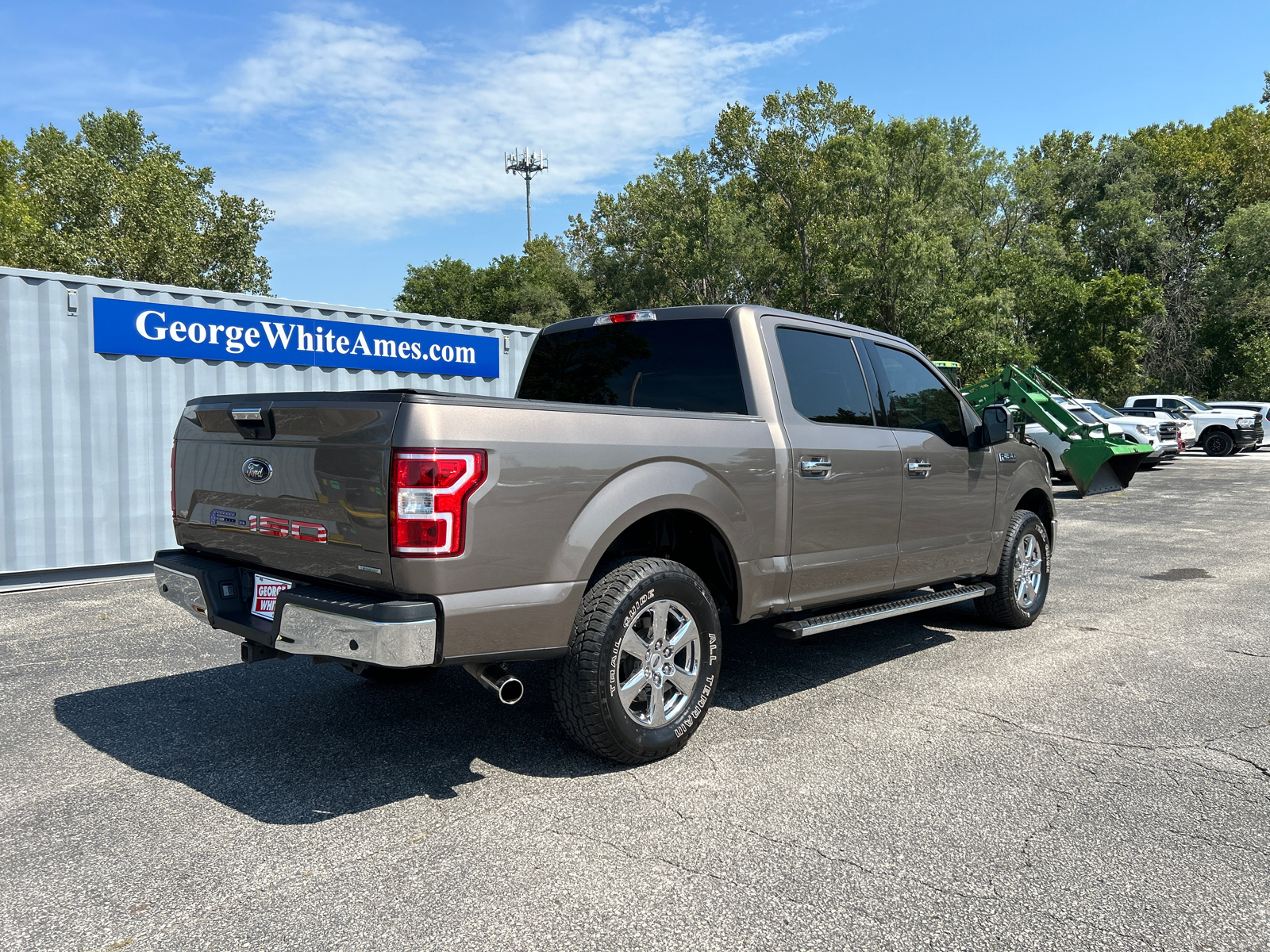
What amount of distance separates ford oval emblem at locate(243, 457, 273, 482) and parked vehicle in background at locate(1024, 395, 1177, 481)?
1449cm

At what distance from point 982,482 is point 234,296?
310 inches

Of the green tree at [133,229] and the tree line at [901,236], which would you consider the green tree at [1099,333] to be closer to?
the tree line at [901,236]

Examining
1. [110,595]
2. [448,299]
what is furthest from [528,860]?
[448,299]

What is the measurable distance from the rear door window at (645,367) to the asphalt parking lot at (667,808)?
5.34 feet

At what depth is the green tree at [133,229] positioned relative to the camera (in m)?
37.2

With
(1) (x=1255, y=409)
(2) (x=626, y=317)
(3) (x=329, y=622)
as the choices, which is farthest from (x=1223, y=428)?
(3) (x=329, y=622)

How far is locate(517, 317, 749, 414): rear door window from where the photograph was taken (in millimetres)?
4453

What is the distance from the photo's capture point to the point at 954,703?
15.3ft

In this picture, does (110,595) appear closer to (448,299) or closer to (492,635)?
(492,635)

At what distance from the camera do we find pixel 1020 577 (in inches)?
248

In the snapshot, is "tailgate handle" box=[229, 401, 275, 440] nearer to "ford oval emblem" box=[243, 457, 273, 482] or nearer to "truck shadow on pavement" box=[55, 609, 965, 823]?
"ford oval emblem" box=[243, 457, 273, 482]

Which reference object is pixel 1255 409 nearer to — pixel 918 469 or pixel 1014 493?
pixel 1014 493

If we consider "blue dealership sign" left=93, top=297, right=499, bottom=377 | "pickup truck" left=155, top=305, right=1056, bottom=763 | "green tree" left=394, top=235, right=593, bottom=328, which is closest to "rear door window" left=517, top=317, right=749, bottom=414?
"pickup truck" left=155, top=305, right=1056, bottom=763

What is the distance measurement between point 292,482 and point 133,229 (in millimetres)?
41364
